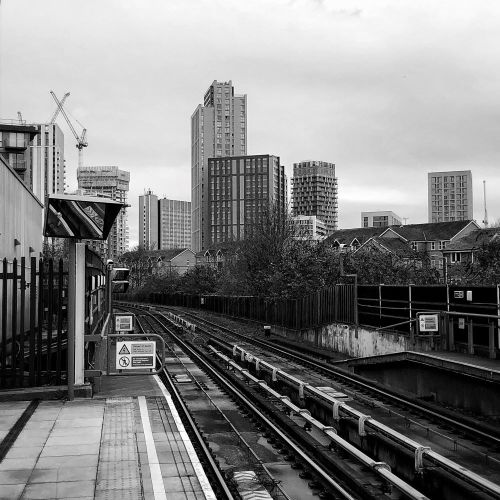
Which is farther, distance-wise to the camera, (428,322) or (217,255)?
(217,255)

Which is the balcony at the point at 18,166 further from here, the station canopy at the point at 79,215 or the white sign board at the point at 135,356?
the station canopy at the point at 79,215

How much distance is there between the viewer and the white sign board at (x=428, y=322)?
1803 centimetres

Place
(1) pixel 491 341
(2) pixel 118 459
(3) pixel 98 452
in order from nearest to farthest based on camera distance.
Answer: (2) pixel 118 459 < (3) pixel 98 452 < (1) pixel 491 341

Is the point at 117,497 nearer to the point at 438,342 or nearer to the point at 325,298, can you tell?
the point at 438,342

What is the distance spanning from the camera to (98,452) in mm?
8578

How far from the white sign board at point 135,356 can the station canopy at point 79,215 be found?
2.28m

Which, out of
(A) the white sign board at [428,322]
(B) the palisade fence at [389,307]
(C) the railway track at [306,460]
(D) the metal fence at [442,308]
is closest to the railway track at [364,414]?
(C) the railway track at [306,460]

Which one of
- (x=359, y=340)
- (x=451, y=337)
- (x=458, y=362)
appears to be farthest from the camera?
(x=359, y=340)

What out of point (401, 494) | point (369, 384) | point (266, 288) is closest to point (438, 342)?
point (369, 384)

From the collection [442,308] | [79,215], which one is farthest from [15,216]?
Answer: [442,308]

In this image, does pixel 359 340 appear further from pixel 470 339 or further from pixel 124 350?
pixel 124 350

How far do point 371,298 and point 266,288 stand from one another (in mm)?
23895

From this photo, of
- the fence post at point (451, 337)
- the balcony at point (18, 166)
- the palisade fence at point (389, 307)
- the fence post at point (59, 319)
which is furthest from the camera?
the balcony at point (18, 166)

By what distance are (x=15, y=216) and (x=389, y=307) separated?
548 inches
